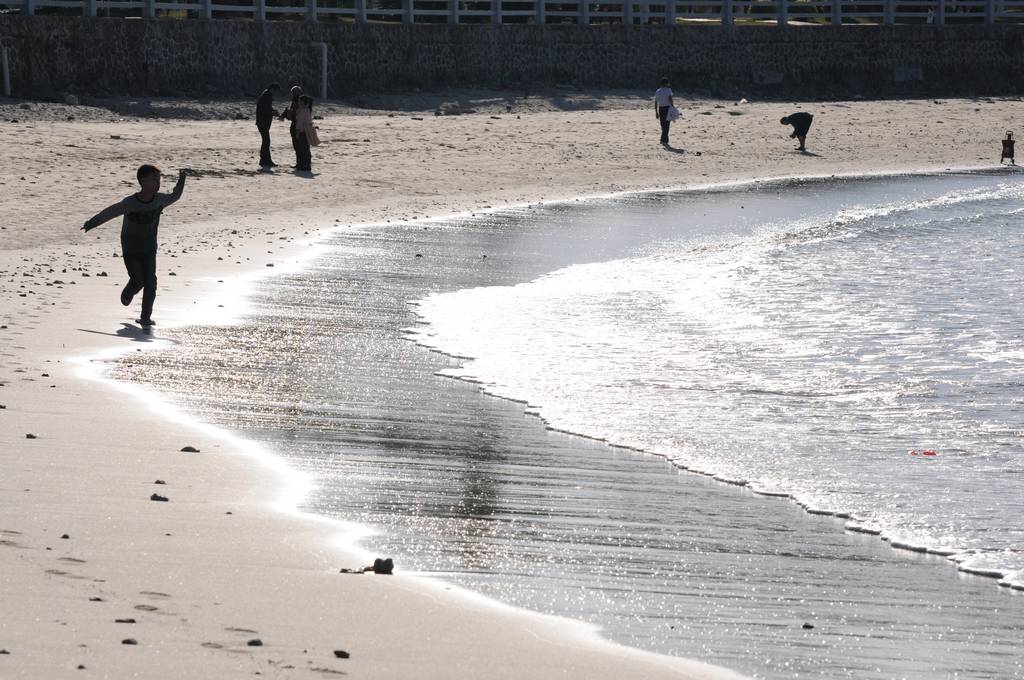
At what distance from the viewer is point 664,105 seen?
32.0 m

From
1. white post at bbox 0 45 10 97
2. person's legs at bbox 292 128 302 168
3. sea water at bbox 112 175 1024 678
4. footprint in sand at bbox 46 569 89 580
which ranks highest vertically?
white post at bbox 0 45 10 97

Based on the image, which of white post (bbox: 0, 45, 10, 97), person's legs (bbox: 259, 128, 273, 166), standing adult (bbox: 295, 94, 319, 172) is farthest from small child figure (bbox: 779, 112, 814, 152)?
white post (bbox: 0, 45, 10, 97)

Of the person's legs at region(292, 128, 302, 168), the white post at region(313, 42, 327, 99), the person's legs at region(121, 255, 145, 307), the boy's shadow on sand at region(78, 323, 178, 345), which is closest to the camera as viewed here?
the boy's shadow on sand at region(78, 323, 178, 345)

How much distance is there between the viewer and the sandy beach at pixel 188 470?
4605 millimetres

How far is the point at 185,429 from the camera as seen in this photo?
783cm

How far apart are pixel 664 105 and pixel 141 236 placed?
2191 centimetres

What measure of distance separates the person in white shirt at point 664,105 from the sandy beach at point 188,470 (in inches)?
143

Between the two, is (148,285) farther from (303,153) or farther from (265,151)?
(265,151)

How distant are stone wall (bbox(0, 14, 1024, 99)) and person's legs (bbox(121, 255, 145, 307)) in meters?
21.2

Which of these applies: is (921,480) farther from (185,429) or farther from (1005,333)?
(1005,333)

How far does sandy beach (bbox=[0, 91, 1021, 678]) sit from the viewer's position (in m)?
4.61

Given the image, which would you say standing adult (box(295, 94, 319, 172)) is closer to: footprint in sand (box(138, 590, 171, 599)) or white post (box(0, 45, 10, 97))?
white post (box(0, 45, 10, 97))

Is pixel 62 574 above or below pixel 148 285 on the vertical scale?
below

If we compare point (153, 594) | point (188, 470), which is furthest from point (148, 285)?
point (153, 594)
